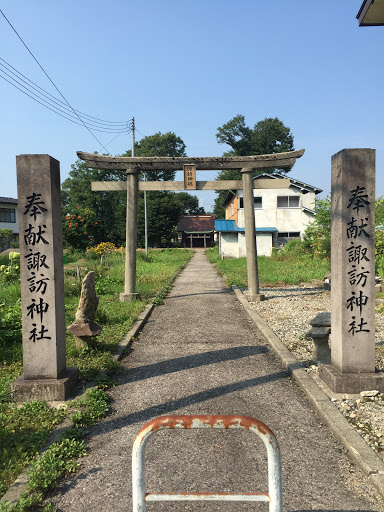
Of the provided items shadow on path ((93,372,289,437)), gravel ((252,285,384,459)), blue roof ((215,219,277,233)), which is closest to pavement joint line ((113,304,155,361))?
shadow on path ((93,372,289,437))

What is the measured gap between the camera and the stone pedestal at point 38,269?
4383 millimetres

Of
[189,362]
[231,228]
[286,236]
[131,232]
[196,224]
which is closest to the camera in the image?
[189,362]

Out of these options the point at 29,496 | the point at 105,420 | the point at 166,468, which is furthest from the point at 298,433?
the point at 29,496

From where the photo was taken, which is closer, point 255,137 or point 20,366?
point 20,366

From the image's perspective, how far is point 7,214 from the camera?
33781mm

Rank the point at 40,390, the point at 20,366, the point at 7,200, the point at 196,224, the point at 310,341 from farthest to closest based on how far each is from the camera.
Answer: the point at 196,224, the point at 7,200, the point at 310,341, the point at 20,366, the point at 40,390

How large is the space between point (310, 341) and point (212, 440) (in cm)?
380

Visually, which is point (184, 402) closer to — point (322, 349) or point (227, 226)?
point (322, 349)

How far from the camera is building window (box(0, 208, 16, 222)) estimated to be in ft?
Result: 109

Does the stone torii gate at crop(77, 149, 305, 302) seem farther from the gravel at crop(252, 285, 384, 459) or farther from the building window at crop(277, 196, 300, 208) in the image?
the building window at crop(277, 196, 300, 208)

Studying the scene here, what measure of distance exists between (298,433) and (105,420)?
2.04 meters

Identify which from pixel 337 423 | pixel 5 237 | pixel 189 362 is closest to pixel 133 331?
pixel 189 362

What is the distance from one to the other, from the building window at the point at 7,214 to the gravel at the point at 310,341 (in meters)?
28.9

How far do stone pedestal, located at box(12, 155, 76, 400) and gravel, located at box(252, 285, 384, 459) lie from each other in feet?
10.9
